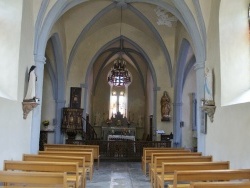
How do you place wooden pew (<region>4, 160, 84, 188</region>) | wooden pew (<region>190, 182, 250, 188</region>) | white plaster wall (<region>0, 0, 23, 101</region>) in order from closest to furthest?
wooden pew (<region>190, 182, 250, 188</region>)
wooden pew (<region>4, 160, 84, 188</region>)
white plaster wall (<region>0, 0, 23, 101</region>)

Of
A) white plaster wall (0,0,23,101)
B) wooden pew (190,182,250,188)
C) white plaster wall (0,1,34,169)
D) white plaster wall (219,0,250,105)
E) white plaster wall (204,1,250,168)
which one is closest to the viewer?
wooden pew (190,182,250,188)

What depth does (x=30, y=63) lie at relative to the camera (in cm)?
817

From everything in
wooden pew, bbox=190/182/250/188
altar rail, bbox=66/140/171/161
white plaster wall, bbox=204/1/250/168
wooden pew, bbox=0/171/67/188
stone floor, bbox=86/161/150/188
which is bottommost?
stone floor, bbox=86/161/150/188

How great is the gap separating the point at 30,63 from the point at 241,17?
5974 millimetres

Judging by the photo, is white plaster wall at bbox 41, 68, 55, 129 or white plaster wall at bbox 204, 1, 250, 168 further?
white plaster wall at bbox 41, 68, 55, 129

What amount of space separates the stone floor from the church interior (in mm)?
1693

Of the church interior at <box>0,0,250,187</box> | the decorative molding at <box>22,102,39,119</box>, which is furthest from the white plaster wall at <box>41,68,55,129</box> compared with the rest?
the decorative molding at <box>22,102,39,119</box>

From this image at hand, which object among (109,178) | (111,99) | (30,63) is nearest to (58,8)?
(30,63)

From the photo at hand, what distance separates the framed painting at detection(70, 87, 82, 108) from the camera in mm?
15359

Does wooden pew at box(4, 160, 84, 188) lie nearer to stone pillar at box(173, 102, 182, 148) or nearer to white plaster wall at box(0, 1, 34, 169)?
white plaster wall at box(0, 1, 34, 169)

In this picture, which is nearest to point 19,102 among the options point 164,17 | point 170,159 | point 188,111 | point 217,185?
point 170,159

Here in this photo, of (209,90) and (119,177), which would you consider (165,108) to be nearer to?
(119,177)

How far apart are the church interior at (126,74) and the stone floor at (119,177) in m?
1.69

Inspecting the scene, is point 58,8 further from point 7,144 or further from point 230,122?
point 230,122
